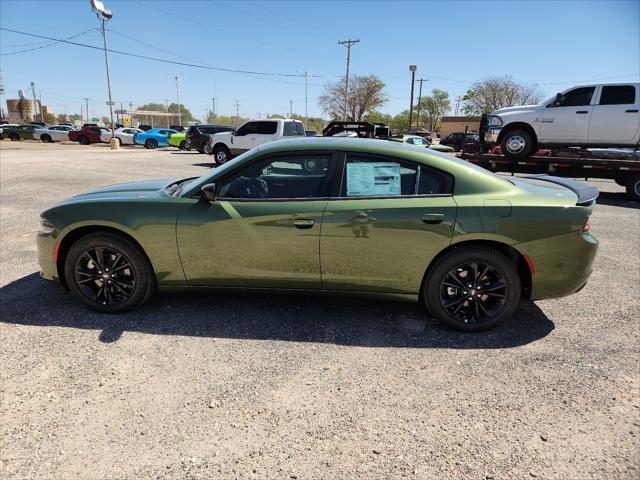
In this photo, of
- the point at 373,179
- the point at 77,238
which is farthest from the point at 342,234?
the point at 77,238

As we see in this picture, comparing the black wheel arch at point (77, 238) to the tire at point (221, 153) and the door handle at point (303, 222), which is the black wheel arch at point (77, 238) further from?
the tire at point (221, 153)

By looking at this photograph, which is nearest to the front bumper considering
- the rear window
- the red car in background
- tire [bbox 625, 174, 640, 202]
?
tire [bbox 625, 174, 640, 202]

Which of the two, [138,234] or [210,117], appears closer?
[138,234]

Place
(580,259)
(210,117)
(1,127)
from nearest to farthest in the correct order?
(580,259) → (1,127) → (210,117)

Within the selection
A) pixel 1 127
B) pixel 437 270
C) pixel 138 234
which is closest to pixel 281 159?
pixel 138 234

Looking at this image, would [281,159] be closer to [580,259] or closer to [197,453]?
[197,453]

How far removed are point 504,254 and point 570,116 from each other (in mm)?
8814

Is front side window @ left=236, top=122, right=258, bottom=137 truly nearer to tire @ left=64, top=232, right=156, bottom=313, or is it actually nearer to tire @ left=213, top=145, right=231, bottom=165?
tire @ left=213, top=145, right=231, bottom=165

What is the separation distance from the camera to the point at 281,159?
357 cm

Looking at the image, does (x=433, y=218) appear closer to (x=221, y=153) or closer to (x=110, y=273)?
(x=110, y=273)

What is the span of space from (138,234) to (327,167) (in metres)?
1.64

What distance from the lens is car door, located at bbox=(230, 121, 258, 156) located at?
16812 millimetres

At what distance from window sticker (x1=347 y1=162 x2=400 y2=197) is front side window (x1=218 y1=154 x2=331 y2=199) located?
22 centimetres

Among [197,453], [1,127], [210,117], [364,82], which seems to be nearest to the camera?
[197,453]
